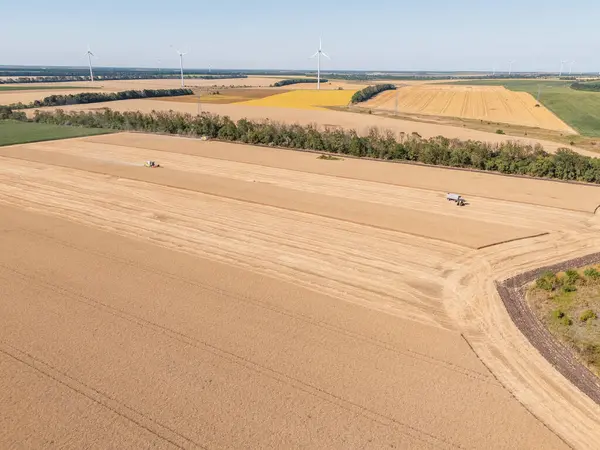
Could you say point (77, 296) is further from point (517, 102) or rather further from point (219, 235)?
point (517, 102)

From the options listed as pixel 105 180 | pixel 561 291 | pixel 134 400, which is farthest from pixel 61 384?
pixel 105 180

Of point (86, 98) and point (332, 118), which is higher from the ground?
point (86, 98)

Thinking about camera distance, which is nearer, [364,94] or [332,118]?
[332,118]

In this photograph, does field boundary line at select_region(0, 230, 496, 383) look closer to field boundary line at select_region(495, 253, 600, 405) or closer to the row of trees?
field boundary line at select_region(495, 253, 600, 405)

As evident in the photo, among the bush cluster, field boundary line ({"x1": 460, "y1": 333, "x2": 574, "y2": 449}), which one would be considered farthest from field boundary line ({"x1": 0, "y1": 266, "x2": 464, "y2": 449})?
the bush cluster

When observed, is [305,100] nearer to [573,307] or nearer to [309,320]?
[573,307]

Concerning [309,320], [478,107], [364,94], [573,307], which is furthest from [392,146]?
[364,94]
